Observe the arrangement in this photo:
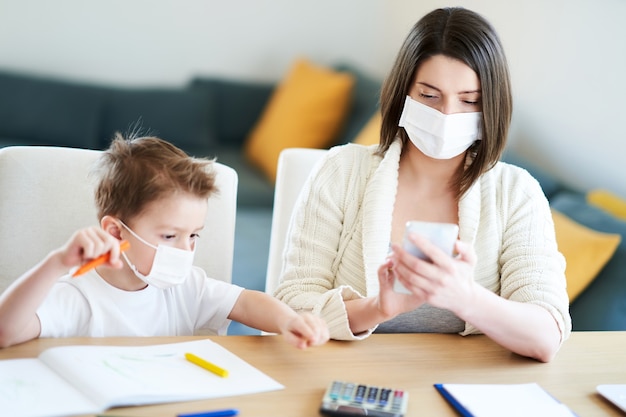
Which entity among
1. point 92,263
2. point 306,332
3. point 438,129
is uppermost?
point 438,129

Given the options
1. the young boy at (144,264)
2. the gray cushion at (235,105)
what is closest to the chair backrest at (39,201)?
the young boy at (144,264)

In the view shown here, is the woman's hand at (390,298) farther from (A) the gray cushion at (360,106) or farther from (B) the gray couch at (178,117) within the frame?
(A) the gray cushion at (360,106)

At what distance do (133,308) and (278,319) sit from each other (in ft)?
0.76

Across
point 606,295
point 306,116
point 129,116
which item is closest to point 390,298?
point 606,295

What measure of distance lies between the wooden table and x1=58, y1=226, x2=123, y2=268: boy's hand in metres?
0.15

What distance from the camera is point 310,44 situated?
4.29 meters

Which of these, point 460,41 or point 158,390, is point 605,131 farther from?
point 158,390

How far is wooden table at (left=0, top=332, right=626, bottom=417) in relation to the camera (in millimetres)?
1113

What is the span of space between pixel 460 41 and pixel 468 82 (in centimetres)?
7

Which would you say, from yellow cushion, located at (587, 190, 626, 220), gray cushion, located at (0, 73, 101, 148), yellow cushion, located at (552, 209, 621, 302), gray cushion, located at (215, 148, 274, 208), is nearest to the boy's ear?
yellow cushion, located at (552, 209, 621, 302)

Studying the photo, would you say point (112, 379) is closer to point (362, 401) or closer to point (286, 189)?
point (362, 401)

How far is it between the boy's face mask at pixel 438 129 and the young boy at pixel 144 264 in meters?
0.41

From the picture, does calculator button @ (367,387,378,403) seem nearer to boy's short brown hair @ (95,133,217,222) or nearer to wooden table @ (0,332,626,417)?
wooden table @ (0,332,626,417)

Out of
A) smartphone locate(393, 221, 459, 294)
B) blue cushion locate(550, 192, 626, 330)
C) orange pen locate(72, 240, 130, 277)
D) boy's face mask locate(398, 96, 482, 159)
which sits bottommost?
blue cushion locate(550, 192, 626, 330)
